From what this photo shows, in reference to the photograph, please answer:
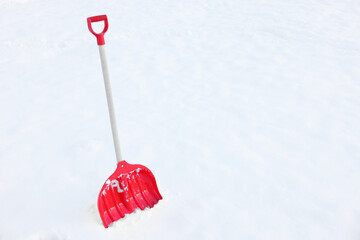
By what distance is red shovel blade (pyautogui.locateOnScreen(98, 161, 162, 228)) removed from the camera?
172cm

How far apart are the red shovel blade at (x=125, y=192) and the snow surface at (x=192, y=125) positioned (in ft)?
0.19

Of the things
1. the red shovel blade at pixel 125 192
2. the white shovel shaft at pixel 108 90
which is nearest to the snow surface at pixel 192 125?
the red shovel blade at pixel 125 192

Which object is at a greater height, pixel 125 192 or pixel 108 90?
pixel 108 90

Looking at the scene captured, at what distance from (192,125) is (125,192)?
1.05 metres

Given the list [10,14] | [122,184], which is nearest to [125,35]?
[10,14]

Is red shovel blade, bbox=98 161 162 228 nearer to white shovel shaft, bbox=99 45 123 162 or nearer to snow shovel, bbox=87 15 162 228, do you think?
snow shovel, bbox=87 15 162 228

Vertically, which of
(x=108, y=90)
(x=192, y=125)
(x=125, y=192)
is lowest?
(x=192, y=125)

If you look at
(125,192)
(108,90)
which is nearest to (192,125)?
(125,192)

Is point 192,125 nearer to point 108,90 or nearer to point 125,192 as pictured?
point 125,192

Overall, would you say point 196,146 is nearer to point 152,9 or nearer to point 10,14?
point 152,9

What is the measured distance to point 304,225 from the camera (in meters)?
1.80

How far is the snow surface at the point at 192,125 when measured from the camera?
1.85 m

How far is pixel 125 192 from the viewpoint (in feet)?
5.82

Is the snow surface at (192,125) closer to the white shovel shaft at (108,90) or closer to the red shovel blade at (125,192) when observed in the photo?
the red shovel blade at (125,192)
